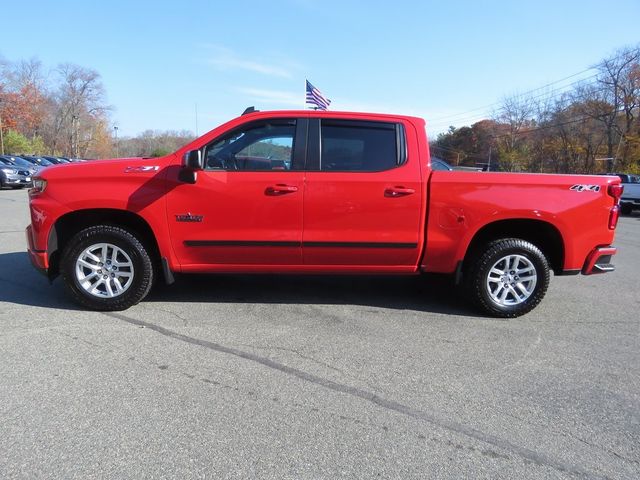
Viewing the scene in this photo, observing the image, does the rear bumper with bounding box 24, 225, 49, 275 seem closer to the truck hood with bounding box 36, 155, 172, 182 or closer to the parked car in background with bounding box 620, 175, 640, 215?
the truck hood with bounding box 36, 155, 172, 182

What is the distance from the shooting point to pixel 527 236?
495 cm

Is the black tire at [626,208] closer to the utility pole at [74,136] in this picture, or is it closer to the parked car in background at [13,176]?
the parked car in background at [13,176]

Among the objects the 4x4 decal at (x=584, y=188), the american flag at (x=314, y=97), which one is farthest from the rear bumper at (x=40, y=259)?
the american flag at (x=314, y=97)

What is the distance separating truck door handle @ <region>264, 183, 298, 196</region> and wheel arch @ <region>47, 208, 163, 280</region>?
3.97 feet

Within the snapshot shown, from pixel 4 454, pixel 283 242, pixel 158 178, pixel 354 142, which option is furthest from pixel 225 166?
pixel 4 454

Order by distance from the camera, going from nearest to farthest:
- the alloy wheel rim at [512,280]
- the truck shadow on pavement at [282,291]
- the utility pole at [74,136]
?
the alloy wheel rim at [512,280]
the truck shadow on pavement at [282,291]
the utility pole at [74,136]

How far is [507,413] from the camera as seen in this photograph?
2.93 m

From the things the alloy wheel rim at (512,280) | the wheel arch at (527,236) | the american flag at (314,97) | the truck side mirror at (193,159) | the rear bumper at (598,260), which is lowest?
the alloy wheel rim at (512,280)

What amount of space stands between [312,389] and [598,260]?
341 centimetres

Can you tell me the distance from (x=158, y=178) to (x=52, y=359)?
1.79 meters

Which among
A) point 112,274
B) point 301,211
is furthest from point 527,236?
point 112,274

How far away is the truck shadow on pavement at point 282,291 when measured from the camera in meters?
4.98

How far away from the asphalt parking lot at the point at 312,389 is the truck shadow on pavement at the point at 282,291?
0.04 metres

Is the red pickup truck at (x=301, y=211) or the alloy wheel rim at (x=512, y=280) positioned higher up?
the red pickup truck at (x=301, y=211)
